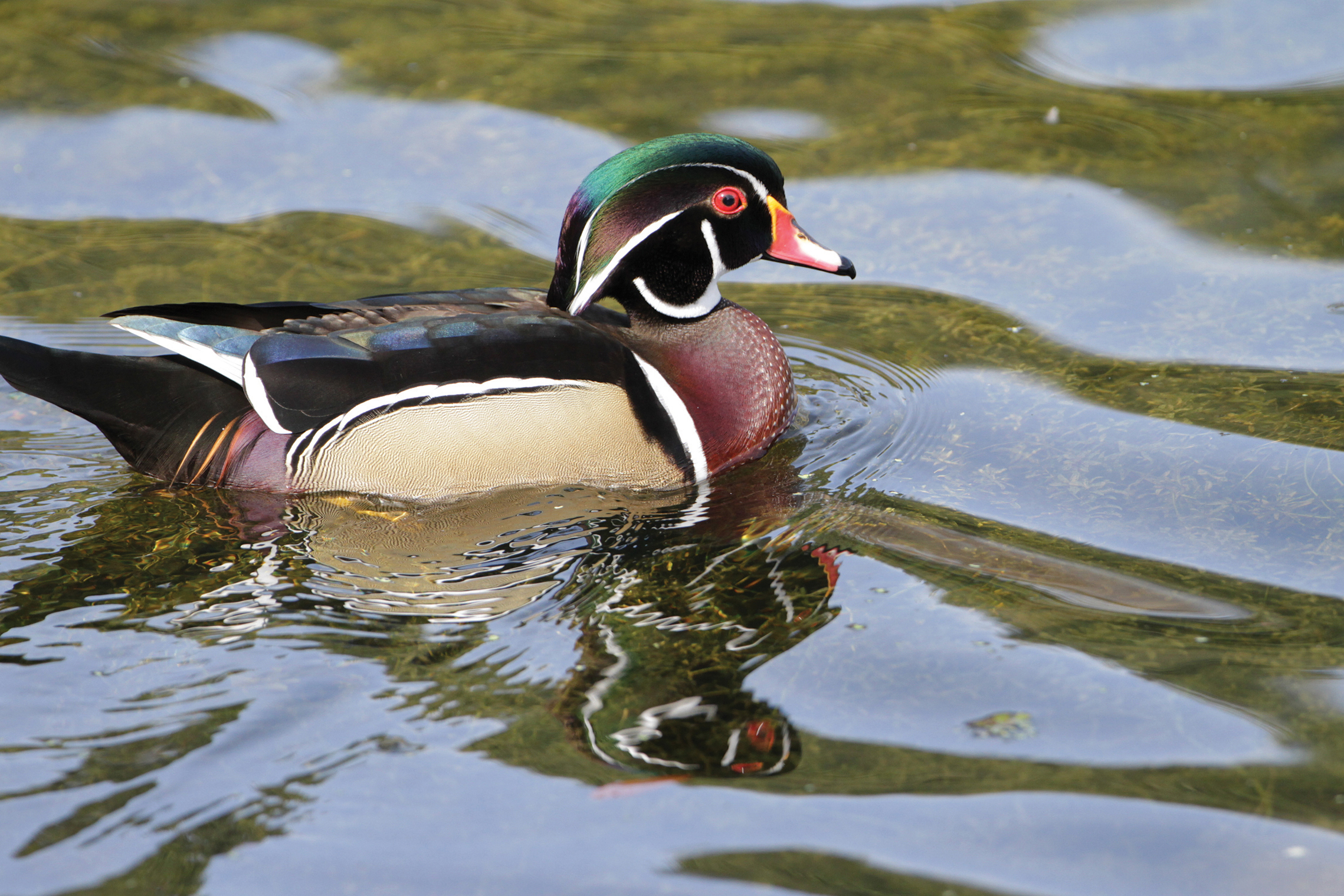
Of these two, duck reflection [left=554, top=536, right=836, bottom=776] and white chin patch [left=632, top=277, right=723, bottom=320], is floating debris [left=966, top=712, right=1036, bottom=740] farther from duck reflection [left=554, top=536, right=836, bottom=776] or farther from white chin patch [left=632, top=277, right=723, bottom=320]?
white chin patch [left=632, top=277, right=723, bottom=320]

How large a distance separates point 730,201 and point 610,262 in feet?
1.73

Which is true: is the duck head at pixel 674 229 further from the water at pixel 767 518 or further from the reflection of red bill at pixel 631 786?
the reflection of red bill at pixel 631 786

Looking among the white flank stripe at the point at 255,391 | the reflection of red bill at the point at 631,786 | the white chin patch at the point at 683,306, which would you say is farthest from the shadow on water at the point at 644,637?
the white chin patch at the point at 683,306

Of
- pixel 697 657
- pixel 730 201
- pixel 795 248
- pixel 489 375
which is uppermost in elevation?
pixel 730 201

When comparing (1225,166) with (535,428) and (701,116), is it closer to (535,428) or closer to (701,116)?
(701,116)

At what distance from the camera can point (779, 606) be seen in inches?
179

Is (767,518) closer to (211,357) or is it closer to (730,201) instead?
(730,201)

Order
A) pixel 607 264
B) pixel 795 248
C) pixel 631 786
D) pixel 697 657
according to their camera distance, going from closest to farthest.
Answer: pixel 631 786 → pixel 697 657 → pixel 607 264 → pixel 795 248

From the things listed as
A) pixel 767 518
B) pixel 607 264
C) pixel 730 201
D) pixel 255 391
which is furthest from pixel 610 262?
pixel 255 391

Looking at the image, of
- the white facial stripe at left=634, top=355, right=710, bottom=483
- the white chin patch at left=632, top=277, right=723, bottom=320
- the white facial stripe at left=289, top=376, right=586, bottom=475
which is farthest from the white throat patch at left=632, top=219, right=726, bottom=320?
the white facial stripe at left=289, top=376, right=586, bottom=475

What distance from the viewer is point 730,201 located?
5355mm

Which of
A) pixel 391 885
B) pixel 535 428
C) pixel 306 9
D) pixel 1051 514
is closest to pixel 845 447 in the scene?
pixel 1051 514

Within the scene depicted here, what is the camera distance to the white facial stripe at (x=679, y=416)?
5.26 m

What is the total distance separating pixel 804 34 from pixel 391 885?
672 cm
